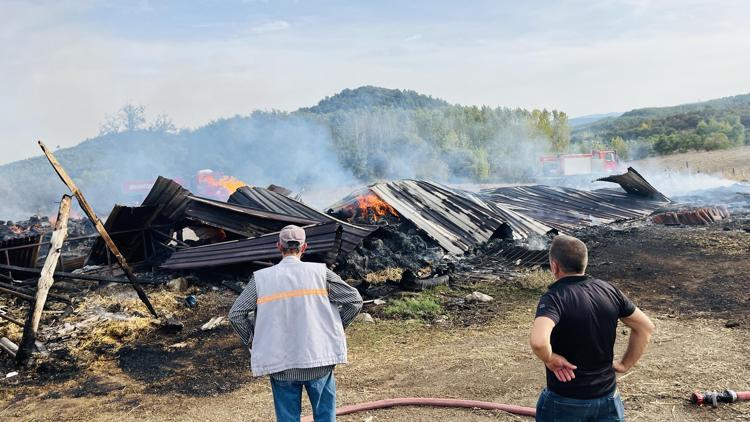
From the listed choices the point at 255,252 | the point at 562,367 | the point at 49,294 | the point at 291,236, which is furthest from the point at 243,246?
the point at 562,367

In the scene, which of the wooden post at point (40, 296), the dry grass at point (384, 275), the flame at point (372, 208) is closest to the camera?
the wooden post at point (40, 296)

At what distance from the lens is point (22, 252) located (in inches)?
384

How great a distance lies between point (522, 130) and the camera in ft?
166

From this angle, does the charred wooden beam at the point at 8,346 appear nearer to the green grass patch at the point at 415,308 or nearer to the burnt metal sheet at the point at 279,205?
the green grass patch at the point at 415,308

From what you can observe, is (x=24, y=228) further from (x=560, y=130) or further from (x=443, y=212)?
(x=560, y=130)

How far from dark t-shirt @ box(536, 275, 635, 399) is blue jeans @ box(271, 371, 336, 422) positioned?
4.79ft

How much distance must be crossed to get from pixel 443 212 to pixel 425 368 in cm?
903

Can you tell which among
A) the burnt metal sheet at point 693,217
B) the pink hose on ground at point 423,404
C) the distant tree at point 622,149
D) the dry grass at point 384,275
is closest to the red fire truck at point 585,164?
the distant tree at point 622,149

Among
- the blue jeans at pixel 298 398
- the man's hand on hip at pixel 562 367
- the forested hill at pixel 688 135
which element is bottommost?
the blue jeans at pixel 298 398

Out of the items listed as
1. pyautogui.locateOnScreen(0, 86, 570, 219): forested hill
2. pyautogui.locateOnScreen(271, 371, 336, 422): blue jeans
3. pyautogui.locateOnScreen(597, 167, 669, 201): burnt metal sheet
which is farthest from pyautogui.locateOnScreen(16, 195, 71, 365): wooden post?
pyautogui.locateOnScreen(0, 86, 570, 219): forested hill

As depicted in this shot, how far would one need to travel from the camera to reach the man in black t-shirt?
107 inches

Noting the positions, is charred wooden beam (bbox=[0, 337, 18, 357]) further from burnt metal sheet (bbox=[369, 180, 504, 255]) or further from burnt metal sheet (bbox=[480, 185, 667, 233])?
burnt metal sheet (bbox=[480, 185, 667, 233])

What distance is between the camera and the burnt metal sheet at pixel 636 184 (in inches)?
776

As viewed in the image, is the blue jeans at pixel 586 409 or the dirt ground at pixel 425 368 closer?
the blue jeans at pixel 586 409
